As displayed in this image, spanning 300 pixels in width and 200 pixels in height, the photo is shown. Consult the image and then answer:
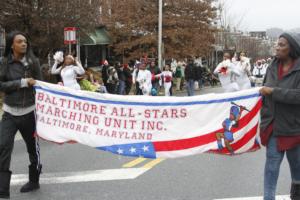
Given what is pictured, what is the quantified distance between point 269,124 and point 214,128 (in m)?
0.87

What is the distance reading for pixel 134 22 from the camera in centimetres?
3341

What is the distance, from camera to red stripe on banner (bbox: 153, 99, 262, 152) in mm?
5340

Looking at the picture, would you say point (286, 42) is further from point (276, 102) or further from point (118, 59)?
point (118, 59)

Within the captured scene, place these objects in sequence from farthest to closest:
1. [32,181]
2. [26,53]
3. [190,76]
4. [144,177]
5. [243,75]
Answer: [190,76]
[243,75]
[144,177]
[32,181]
[26,53]

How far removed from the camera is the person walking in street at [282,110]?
4.52 meters

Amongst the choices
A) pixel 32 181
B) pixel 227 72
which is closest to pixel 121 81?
pixel 227 72

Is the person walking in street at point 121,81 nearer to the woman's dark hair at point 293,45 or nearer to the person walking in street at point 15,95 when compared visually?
the person walking in street at point 15,95

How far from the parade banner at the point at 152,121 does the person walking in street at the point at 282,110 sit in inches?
23.9

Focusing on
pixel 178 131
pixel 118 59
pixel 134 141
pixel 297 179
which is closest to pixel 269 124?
pixel 297 179

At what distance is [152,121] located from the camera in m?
5.56

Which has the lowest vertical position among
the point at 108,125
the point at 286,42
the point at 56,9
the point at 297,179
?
the point at 297,179

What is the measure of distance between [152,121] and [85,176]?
1913 millimetres

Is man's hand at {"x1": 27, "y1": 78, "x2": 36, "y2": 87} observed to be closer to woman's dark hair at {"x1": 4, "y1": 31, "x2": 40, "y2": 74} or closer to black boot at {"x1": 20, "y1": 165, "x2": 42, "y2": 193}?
woman's dark hair at {"x1": 4, "y1": 31, "x2": 40, "y2": 74}

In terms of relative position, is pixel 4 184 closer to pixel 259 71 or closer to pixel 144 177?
pixel 144 177
